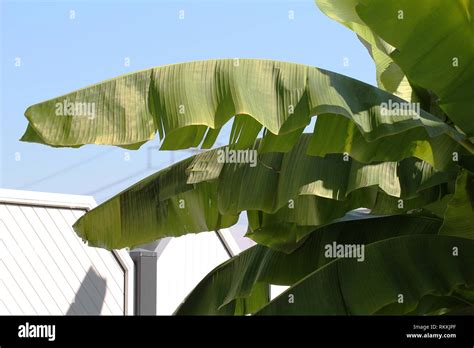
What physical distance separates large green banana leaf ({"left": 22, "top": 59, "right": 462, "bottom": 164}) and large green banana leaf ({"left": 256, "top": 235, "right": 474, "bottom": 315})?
0.98 metres

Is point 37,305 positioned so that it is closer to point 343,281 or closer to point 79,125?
A: point 343,281

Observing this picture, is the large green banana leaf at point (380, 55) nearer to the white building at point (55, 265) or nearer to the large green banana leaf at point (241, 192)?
the large green banana leaf at point (241, 192)

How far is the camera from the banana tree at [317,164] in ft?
16.8

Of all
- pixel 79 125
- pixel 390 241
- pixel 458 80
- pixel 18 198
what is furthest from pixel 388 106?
pixel 18 198

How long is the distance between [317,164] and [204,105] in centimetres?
144

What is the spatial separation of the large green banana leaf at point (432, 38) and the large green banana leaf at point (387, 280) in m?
1.03

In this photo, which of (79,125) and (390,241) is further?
(390,241)

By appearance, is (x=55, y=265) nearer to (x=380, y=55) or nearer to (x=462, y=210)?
(x=380, y=55)

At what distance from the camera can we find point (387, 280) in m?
6.08

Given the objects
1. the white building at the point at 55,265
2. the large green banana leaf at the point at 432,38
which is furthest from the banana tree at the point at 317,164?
the white building at the point at 55,265

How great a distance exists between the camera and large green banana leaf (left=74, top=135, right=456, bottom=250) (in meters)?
6.25

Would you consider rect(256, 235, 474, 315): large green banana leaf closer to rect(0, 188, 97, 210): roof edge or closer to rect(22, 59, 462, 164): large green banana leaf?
rect(22, 59, 462, 164): large green banana leaf
